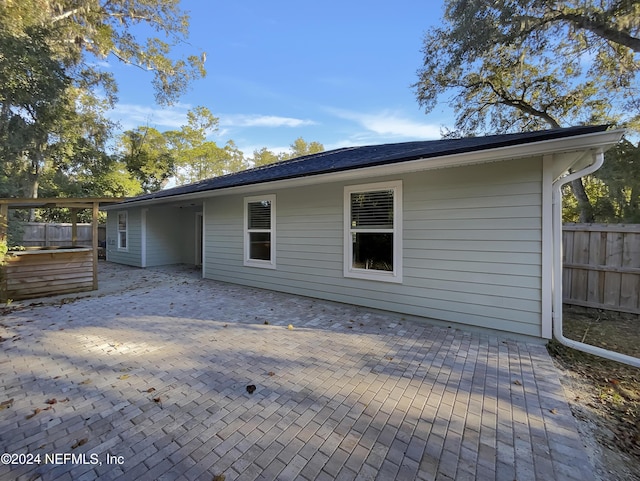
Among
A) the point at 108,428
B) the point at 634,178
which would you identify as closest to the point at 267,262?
the point at 108,428

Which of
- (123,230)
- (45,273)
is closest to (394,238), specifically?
(45,273)

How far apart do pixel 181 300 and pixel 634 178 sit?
419 inches

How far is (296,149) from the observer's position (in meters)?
30.2

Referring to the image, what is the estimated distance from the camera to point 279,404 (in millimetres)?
2322

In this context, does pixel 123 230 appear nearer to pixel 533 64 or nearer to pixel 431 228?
pixel 431 228

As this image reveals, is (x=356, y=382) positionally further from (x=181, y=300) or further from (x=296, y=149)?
(x=296, y=149)

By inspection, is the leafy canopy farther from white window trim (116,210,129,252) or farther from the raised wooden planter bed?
white window trim (116,210,129,252)

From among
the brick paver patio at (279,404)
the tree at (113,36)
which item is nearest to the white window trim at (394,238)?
the brick paver patio at (279,404)

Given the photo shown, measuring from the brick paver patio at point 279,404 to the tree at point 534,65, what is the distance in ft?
28.4

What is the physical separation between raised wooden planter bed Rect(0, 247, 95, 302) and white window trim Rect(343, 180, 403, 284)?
5.91m

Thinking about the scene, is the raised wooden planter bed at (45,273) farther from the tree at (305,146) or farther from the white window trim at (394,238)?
the tree at (305,146)

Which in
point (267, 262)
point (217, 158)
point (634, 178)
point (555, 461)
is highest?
point (217, 158)

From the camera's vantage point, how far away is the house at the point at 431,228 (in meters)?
3.59

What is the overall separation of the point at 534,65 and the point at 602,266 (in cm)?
863
